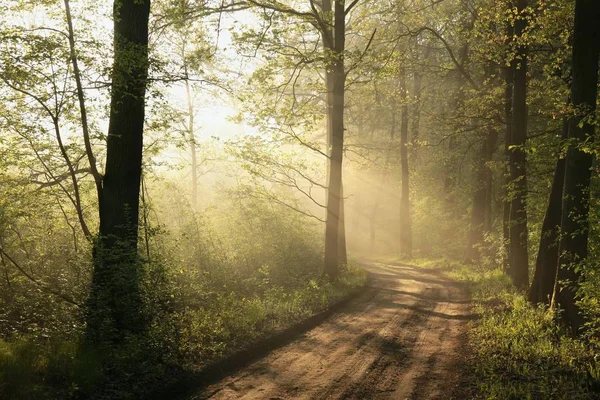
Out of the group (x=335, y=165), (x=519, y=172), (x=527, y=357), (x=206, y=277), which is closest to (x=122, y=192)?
(x=206, y=277)

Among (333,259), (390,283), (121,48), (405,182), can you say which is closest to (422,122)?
(405,182)

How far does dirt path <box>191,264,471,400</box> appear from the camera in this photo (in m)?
6.73

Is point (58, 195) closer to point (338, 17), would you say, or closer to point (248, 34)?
point (248, 34)

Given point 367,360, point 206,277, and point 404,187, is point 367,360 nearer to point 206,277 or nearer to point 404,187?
point 206,277

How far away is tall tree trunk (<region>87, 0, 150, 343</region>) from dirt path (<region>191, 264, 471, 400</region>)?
215 centimetres

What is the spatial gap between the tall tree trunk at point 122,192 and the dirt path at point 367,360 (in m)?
2.15

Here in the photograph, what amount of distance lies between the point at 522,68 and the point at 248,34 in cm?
880

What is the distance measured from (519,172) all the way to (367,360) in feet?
30.7

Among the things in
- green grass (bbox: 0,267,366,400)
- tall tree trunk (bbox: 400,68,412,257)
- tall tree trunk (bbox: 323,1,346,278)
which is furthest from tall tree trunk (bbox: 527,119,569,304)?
tall tree trunk (bbox: 400,68,412,257)

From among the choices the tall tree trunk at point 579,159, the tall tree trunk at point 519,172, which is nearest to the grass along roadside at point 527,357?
the tall tree trunk at point 579,159

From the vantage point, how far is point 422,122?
33000 mm

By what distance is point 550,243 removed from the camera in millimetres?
10977

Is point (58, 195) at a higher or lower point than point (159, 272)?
higher

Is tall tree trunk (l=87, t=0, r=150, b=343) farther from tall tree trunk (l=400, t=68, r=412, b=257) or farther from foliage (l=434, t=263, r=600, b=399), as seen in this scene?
tall tree trunk (l=400, t=68, r=412, b=257)
